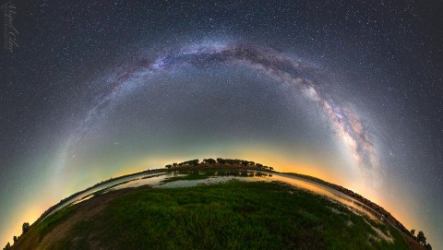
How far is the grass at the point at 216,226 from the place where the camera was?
1850 cm

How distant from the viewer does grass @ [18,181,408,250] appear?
1850 centimetres

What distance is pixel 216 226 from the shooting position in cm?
1980

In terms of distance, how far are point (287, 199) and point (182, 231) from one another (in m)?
14.2

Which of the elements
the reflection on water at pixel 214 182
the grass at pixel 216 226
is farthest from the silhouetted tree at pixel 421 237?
the grass at pixel 216 226

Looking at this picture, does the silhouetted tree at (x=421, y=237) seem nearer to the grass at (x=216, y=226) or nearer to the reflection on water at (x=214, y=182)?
the reflection on water at (x=214, y=182)

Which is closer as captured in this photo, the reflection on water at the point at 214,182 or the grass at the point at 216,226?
the grass at the point at 216,226

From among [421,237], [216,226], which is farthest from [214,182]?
[421,237]

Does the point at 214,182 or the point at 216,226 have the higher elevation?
the point at 214,182

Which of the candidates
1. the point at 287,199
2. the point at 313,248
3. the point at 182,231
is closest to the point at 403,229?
the point at 287,199

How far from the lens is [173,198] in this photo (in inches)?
1061

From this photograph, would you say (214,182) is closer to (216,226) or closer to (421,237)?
(216,226)

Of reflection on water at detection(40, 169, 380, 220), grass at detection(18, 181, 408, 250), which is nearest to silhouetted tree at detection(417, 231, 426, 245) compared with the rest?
reflection on water at detection(40, 169, 380, 220)

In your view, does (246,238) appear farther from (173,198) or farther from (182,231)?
(173,198)

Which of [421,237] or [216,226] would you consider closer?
[216,226]
